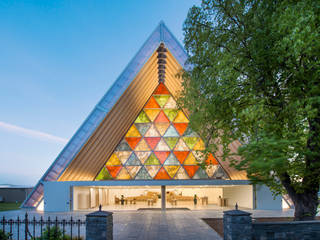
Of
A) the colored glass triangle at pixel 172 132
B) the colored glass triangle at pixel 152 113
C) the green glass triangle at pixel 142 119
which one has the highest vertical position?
the colored glass triangle at pixel 152 113

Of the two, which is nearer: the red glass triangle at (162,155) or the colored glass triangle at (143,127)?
the red glass triangle at (162,155)

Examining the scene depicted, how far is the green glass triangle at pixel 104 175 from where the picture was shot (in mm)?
19984

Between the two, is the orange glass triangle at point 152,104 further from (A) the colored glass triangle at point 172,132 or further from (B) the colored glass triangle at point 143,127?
(A) the colored glass triangle at point 172,132

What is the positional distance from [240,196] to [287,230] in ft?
43.4

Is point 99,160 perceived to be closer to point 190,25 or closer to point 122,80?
point 122,80

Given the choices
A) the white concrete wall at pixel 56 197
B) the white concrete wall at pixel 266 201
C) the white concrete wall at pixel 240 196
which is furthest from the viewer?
the white concrete wall at pixel 240 196

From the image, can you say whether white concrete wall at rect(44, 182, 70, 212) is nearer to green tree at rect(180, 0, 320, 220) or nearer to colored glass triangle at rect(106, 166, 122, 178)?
colored glass triangle at rect(106, 166, 122, 178)

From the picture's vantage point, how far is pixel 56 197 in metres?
17.2

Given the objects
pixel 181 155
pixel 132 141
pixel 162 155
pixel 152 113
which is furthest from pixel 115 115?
pixel 181 155

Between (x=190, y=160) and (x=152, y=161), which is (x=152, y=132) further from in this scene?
(x=190, y=160)

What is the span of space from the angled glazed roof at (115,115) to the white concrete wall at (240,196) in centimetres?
104

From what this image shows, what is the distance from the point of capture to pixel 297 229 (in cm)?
731

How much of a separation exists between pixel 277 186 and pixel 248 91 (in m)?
3.65

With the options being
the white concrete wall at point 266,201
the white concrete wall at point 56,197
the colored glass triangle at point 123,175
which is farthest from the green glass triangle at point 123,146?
the white concrete wall at point 266,201
